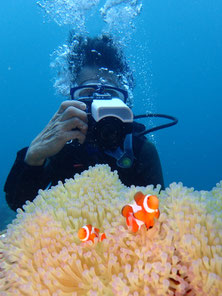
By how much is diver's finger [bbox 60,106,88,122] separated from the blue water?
4029cm

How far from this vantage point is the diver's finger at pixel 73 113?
2.28m

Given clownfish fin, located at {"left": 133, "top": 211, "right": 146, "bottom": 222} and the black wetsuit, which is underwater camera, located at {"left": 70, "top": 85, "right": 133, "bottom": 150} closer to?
the black wetsuit

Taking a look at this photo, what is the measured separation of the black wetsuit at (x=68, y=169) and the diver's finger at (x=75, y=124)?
30 cm

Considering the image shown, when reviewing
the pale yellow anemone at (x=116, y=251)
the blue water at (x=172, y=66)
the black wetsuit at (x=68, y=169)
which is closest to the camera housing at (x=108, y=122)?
the black wetsuit at (x=68, y=169)

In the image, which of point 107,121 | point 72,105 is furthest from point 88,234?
point 72,105

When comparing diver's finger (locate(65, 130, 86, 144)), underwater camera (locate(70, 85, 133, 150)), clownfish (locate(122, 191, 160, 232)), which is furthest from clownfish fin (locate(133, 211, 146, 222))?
diver's finger (locate(65, 130, 86, 144))

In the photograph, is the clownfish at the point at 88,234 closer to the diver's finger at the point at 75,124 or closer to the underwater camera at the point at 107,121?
the underwater camera at the point at 107,121

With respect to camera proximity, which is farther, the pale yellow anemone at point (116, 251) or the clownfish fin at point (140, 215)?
the clownfish fin at point (140, 215)

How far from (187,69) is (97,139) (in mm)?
58203

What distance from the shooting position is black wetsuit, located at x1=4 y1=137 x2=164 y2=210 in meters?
2.48

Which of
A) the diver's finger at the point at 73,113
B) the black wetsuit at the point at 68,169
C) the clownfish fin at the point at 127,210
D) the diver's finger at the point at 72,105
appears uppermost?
the diver's finger at the point at 72,105

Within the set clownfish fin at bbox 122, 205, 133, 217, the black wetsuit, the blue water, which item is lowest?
clownfish fin at bbox 122, 205, 133, 217

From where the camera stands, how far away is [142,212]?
36.0 inches

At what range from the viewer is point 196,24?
164 feet
